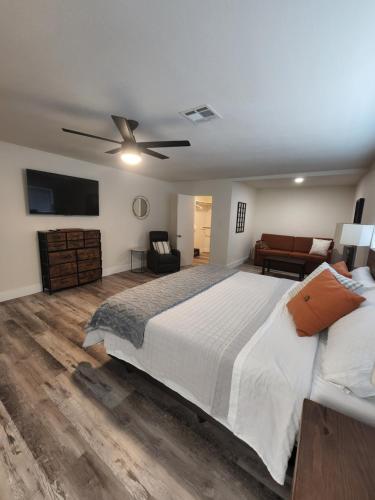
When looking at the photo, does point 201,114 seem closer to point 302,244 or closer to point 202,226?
point 302,244

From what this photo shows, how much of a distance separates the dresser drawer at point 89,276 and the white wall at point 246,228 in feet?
10.6

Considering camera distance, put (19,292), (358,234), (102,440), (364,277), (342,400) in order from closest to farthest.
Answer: (342,400), (102,440), (364,277), (358,234), (19,292)

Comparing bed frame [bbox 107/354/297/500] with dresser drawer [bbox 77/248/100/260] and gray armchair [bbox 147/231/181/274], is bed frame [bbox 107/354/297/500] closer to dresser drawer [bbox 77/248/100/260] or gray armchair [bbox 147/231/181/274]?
dresser drawer [bbox 77/248/100/260]

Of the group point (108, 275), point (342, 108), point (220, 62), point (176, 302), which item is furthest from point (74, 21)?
point (108, 275)

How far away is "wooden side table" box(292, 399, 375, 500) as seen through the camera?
25.3 inches

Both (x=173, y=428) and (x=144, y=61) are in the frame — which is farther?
(x=173, y=428)

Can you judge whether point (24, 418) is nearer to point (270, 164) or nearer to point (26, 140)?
point (26, 140)

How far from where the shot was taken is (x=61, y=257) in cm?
361

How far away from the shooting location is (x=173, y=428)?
58.1 inches

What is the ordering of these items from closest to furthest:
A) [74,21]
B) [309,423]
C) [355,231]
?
[309,423] < [74,21] < [355,231]

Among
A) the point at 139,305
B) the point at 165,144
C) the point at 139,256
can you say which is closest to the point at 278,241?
the point at 139,256

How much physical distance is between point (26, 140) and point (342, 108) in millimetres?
3882

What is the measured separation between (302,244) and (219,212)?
2493 millimetres

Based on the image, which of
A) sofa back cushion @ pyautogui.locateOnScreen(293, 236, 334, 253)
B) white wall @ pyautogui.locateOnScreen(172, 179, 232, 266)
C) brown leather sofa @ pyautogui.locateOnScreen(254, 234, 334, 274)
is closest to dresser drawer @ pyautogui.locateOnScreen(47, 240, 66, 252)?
white wall @ pyautogui.locateOnScreen(172, 179, 232, 266)
